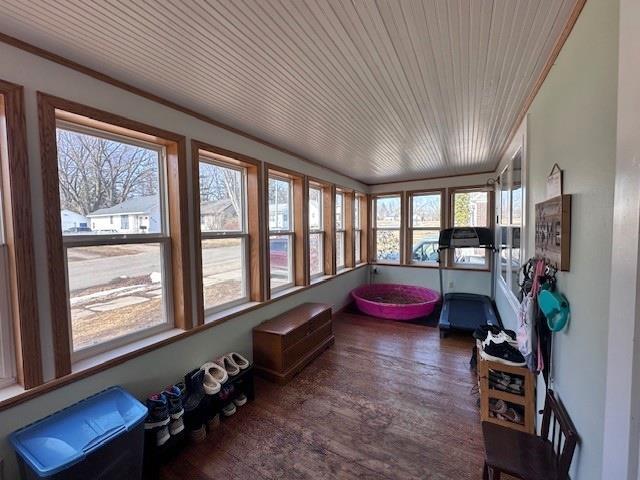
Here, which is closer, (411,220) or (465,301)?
(465,301)

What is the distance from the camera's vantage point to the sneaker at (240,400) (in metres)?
2.40

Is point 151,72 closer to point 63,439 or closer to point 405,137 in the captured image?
point 63,439

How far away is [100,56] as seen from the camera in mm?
1553

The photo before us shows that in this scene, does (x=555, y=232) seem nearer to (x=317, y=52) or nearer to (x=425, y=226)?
(x=317, y=52)

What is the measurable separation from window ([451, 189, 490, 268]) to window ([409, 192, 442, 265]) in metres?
0.32

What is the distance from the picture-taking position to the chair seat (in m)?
1.28

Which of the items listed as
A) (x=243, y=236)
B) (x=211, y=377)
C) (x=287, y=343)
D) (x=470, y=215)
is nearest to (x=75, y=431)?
(x=211, y=377)

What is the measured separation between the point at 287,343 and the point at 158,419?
1.27m

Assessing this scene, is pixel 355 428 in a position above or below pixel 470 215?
below

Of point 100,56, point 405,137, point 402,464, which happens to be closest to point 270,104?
point 100,56

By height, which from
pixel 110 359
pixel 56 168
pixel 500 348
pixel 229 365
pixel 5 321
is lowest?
pixel 229 365

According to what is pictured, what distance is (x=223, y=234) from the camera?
9.05 ft

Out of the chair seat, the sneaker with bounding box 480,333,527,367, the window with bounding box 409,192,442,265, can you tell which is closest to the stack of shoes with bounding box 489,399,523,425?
the sneaker with bounding box 480,333,527,367

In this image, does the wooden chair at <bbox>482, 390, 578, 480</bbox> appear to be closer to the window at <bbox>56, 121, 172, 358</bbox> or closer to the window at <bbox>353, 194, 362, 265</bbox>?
the window at <bbox>56, 121, 172, 358</bbox>
